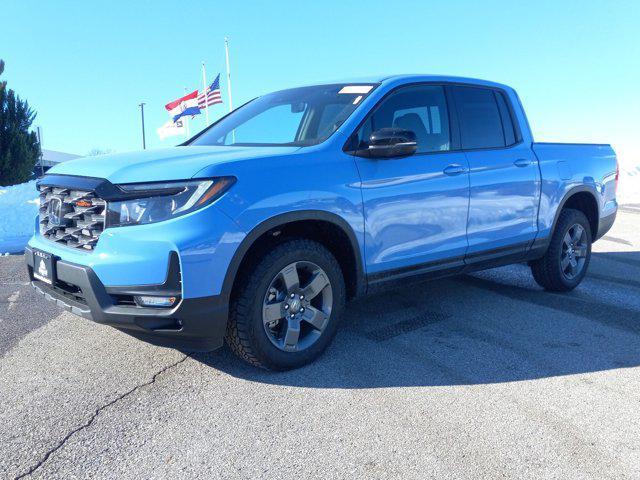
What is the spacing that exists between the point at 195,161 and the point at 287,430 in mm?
1544

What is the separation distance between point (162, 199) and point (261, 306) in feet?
2.74

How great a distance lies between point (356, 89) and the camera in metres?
4.16

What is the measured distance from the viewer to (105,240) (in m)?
3.02

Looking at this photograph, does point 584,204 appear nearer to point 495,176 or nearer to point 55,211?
point 495,176

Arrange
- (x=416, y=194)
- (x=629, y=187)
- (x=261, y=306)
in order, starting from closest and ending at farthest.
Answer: (x=261, y=306) → (x=416, y=194) → (x=629, y=187)

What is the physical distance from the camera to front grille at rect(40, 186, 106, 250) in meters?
3.13

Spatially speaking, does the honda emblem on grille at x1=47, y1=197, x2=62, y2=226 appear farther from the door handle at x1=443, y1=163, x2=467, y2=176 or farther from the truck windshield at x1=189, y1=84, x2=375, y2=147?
the door handle at x1=443, y1=163, x2=467, y2=176

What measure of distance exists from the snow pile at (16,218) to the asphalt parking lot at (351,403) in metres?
4.63

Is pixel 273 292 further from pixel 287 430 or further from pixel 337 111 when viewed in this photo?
pixel 337 111

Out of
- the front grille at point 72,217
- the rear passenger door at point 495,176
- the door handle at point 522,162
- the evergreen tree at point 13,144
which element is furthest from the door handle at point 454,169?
Result: the evergreen tree at point 13,144

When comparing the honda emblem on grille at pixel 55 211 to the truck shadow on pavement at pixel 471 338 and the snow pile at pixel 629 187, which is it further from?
the snow pile at pixel 629 187

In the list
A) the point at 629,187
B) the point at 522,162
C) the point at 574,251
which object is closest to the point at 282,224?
the point at 522,162

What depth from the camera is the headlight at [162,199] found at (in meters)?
2.96

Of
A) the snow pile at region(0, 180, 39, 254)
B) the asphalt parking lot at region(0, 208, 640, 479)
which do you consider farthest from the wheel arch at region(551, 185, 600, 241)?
the snow pile at region(0, 180, 39, 254)
